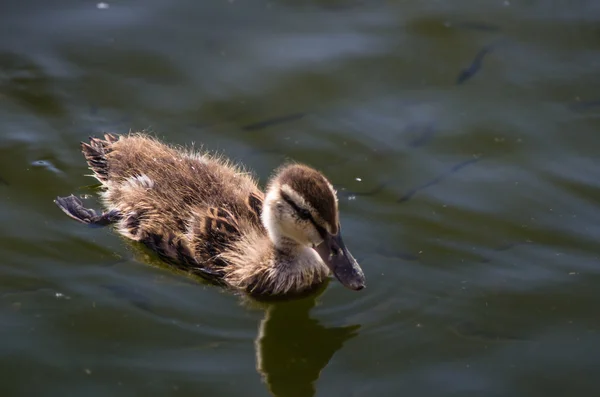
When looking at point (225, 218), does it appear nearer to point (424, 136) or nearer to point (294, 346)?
point (294, 346)

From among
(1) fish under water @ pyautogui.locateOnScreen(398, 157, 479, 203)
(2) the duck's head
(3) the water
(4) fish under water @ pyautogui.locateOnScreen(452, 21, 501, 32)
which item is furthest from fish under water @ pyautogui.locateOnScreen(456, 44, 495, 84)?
(2) the duck's head

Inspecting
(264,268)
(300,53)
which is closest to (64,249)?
(264,268)

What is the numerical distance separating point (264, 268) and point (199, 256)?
1.45 feet

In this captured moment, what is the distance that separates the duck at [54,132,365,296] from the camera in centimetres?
621

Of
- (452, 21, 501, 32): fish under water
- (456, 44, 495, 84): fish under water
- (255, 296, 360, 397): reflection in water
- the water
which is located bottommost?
(255, 296, 360, 397): reflection in water

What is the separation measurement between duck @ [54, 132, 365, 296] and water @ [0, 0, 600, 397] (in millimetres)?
155

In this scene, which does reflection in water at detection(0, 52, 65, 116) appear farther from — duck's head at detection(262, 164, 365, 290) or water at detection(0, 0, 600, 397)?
duck's head at detection(262, 164, 365, 290)

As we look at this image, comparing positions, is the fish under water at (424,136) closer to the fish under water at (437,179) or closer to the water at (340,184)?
the water at (340,184)

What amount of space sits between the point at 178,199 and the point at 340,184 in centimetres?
129

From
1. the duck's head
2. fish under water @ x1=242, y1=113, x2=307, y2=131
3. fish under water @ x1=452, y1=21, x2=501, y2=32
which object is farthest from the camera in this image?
fish under water @ x1=452, y1=21, x2=501, y2=32

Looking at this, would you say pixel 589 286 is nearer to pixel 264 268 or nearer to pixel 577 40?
pixel 264 268

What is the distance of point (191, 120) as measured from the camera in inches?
310

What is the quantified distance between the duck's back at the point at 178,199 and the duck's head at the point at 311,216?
339mm

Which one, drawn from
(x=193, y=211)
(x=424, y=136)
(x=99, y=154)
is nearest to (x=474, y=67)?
(x=424, y=136)
